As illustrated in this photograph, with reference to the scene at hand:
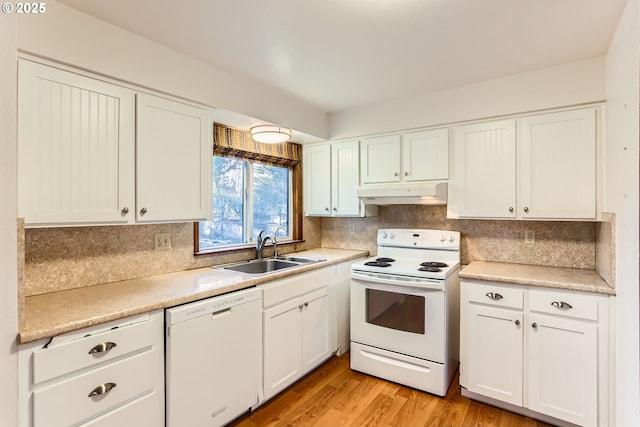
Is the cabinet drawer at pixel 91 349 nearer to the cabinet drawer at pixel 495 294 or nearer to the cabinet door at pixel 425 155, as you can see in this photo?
the cabinet drawer at pixel 495 294

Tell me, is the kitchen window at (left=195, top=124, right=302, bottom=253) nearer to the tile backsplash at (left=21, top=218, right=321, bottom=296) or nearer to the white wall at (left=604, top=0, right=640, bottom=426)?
the tile backsplash at (left=21, top=218, right=321, bottom=296)

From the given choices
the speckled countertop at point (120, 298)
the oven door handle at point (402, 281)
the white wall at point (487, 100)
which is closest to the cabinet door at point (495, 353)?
the oven door handle at point (402, 281)

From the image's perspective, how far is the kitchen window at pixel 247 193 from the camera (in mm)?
2672

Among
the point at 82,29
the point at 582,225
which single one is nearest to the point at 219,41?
the point at 82,29

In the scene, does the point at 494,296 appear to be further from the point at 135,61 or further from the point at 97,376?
the point at 135,61

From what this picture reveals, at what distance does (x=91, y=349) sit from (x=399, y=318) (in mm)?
1963

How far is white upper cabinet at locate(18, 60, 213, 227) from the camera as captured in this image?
1439 mm

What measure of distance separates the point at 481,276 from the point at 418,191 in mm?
783

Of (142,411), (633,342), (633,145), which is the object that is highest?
(633,145)

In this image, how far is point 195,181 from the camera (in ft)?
6.87

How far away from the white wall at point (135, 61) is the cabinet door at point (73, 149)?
0.09 m

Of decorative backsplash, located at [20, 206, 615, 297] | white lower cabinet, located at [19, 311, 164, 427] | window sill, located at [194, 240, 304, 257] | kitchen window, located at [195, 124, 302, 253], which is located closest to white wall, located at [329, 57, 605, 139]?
kitchen window, located at [195, 124, 302, 253]

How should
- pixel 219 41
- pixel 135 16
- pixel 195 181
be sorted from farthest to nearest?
pixel 195 181, pixel 219 41, pixel 135 16

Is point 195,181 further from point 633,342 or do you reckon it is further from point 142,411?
point 633,342
